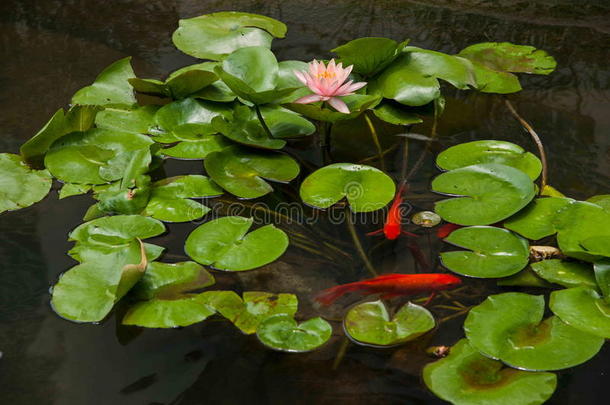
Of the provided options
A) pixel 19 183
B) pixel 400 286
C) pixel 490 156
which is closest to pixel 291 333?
pixel 400 286

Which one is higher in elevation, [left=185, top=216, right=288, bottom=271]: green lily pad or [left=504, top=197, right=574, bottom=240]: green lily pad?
[left=504, top=197, right=574, bottom=240]: green lily pad

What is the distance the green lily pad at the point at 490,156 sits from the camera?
2.03m

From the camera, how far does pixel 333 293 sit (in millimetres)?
1742

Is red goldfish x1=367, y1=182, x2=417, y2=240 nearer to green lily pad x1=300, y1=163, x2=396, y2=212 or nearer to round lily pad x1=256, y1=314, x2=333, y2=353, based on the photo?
green lily pad x1=300, y1=163, x2=396, y2=212

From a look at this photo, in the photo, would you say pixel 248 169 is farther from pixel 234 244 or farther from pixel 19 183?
pixel 19 183

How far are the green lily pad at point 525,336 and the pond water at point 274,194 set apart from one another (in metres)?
0.05

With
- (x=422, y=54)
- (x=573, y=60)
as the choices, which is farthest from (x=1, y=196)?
(x=573, y=60)

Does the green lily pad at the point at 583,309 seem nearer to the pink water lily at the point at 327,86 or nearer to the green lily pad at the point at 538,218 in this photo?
the green lily pad at the point at 538,218

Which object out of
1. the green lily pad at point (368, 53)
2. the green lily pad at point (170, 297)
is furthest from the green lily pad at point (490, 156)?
the green lily pad at point (170, 297)

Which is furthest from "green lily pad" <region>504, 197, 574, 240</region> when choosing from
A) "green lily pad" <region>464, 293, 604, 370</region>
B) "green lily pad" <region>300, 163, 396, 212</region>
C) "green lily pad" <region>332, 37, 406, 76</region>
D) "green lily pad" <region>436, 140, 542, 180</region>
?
"green lily pad" <region>332, 37, 406, 76</region>

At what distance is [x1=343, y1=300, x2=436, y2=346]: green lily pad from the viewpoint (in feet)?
5.20

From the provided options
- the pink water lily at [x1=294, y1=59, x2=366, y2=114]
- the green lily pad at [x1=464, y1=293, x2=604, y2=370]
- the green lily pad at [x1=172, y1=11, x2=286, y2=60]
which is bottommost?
the green lily pad at [x1=464, y1=293, x2=604, y2=370]

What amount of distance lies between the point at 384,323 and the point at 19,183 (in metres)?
1.22

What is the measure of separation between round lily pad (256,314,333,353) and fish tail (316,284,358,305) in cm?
10
